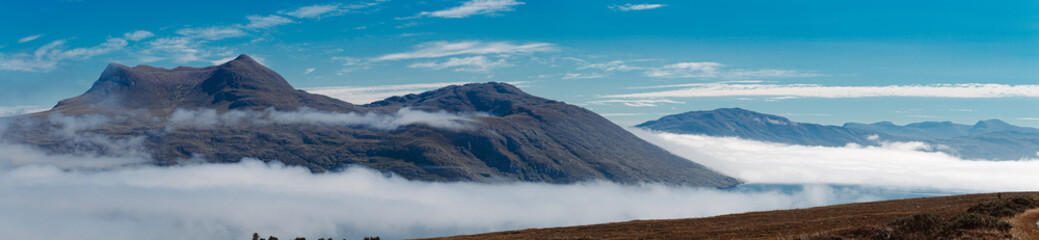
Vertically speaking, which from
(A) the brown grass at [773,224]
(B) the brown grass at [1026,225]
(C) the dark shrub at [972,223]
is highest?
(C) the dark shrub at [972,223]

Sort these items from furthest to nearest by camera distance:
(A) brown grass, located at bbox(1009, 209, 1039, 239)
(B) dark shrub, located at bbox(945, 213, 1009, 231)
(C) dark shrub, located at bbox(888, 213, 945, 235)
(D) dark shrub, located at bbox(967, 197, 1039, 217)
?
(D) dark shrub, located at bbox(967, 197, 1039, 217) → (C) dark shrub, located at bbox(888, 213, 945, 235) → (B) dark shrub, located at bbox(945, 213, 1009, 231) → (A) brown grass, located at bbox(1009, 209, 1039, 239)

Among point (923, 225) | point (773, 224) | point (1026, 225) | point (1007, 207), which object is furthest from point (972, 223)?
point (773, 224)

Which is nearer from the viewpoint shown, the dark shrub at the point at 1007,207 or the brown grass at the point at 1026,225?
the brown grass at the point at 1026,225

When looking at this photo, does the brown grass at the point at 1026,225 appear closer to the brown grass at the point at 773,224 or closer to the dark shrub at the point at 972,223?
the brown grass at the point at 773,224

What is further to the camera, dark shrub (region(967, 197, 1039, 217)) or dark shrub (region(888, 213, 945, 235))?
dark shrub (region(967, 197, 1039, 217))

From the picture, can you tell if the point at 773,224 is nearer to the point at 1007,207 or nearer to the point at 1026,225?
the point at 1007,207

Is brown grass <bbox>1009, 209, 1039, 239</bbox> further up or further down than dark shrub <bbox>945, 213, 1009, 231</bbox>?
further down

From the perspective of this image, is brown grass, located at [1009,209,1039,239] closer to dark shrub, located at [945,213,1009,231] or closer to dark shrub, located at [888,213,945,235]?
dark shrub, located at [945,213,1009,231]

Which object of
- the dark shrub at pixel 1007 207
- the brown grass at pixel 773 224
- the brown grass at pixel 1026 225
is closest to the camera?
the brown grass at pixel 1026 225

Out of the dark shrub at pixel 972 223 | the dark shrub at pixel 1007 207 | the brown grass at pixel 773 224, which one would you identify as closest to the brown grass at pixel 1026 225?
the brown grass at pixel 773 224

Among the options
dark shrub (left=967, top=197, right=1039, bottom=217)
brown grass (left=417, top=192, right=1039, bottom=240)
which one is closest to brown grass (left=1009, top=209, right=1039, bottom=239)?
brown grass (left=417, top=192, right=1039, bottom=240)

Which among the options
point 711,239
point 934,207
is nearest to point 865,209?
point 934,207

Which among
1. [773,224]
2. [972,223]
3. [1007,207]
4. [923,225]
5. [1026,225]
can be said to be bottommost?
[773,224]

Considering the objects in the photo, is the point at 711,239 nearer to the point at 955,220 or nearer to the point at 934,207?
the point at 955,220
